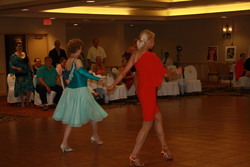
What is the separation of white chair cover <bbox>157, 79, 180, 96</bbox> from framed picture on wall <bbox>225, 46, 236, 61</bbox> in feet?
18.2

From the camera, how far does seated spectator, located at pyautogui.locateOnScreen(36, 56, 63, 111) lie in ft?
37.4

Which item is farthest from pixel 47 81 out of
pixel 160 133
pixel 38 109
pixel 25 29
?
pixel 160 133

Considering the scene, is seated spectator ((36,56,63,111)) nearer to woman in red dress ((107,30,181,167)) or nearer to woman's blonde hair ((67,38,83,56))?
woman's blonde hair ((67,38,83,56))

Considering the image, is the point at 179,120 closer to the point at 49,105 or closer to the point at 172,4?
the point at 49,105

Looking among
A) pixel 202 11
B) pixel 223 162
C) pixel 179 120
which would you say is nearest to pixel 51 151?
pixel 223 162

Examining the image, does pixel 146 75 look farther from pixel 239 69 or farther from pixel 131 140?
pixel 239 69

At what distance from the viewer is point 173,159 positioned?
5820mm

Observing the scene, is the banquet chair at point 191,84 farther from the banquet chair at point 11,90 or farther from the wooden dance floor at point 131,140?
the banquet chair at point 11,90

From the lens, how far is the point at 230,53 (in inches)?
739

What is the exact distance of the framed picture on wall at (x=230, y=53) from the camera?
1866 centimetres

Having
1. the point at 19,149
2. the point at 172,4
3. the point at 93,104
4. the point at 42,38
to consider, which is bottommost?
the point at 19,149

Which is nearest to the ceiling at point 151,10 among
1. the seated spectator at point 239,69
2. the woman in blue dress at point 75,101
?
the seated spectator at point 239,69

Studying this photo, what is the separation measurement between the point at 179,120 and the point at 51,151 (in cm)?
336

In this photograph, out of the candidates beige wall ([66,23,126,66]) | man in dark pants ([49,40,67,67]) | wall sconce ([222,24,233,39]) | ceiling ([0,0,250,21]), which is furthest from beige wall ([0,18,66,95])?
wall sconce ([222,24,233,39])
